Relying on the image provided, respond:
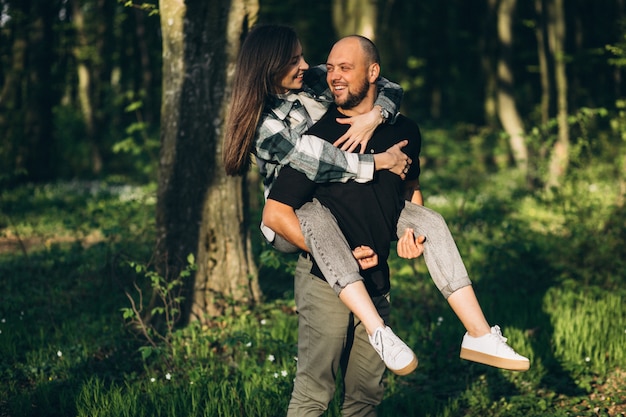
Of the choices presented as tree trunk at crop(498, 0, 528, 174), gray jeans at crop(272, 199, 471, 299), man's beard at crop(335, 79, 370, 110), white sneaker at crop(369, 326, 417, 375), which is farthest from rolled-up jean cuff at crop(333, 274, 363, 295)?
tree trunk at crop(498, 0, 528, 174)

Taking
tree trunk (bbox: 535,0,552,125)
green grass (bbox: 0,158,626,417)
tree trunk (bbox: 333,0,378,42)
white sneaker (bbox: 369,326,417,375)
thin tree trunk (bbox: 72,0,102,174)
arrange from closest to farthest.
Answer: white sneaker (bbox: 369,326,417,375), green grass (bbox: 0,158,626,417), tree trunk (bbox: 333,0,378,42), tree trunk (bbox: 535,0,552,125), thin tree trunk (bbox: 72,0,102,174)

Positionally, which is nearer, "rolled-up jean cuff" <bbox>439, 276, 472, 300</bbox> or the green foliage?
"rolled-up jean cuff" <bbox>439, 276, 472, 300</bbox>

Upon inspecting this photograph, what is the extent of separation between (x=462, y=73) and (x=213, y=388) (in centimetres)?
3035

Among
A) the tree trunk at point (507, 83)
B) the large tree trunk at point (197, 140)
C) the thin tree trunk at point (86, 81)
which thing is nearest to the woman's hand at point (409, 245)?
the large tree trunk at point (197, 140)

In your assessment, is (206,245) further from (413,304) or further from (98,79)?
(98,79)

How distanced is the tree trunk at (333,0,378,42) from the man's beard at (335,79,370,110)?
826cm

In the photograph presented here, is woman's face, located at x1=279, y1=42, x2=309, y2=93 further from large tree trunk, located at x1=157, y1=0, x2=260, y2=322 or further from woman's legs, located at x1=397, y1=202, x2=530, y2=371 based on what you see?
large tree trunk, located at x1=157, y1=0, x2=260, y2=322

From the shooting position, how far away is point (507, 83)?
54.3 ft

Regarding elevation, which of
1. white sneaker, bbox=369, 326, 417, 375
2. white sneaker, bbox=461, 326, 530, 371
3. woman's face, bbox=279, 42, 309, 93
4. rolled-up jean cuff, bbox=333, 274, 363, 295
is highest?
woman's face, bbox=279, 42, 309, 93

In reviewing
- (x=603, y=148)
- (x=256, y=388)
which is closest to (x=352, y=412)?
(x=256, y=388)

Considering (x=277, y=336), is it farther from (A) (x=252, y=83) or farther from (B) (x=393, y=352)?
(A) (x=252, y=83)

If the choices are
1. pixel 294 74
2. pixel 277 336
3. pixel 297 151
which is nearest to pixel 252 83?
pixel 294 74

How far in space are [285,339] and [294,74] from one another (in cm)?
303

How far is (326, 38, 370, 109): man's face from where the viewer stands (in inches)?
137
